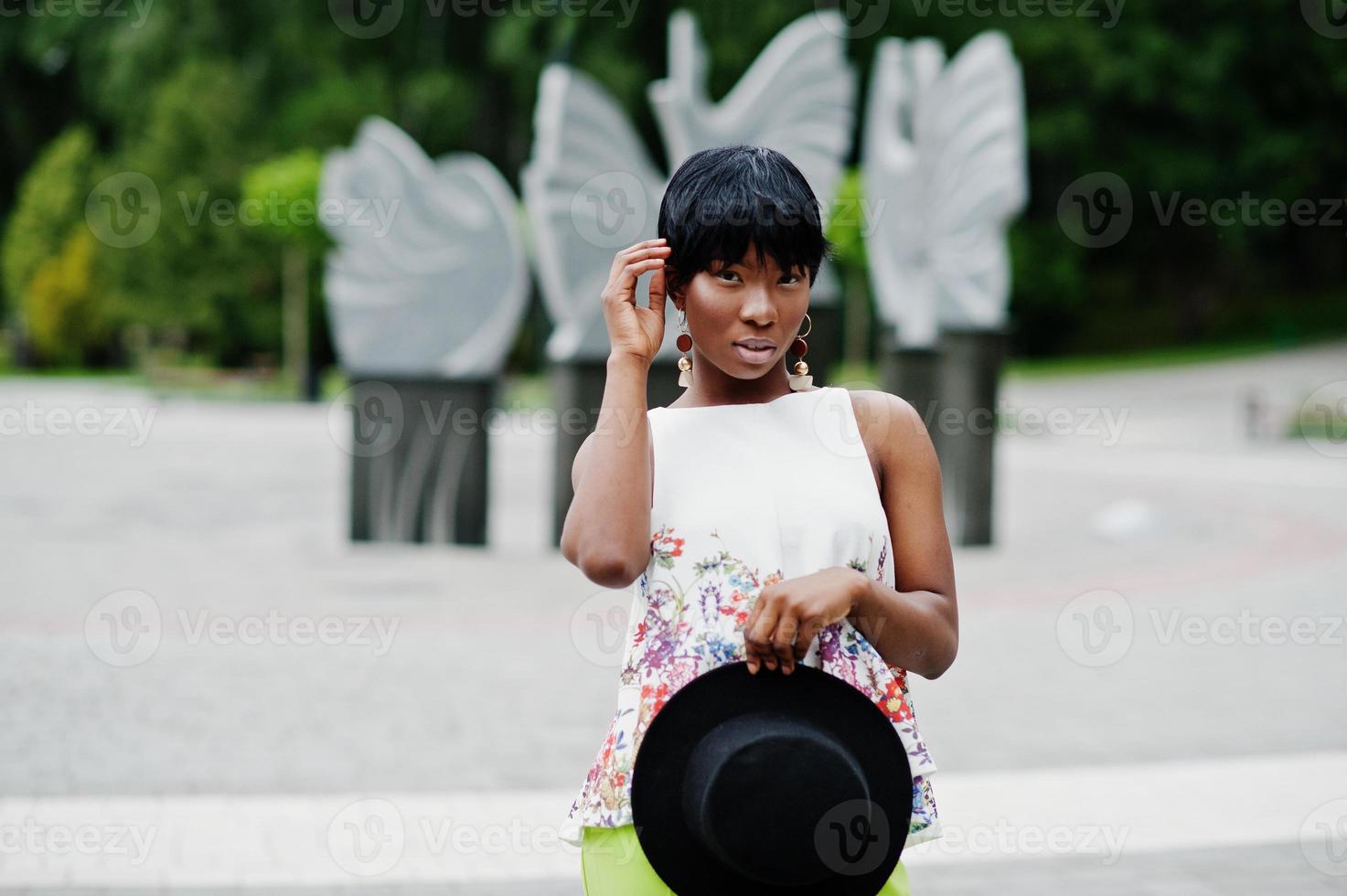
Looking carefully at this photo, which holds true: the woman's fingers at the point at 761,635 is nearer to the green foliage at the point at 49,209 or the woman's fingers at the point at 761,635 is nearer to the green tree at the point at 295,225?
the green tree at the point at 295,225

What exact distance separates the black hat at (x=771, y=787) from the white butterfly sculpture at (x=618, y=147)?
9.53 meters

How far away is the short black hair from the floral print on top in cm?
37

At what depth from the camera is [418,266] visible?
12320mm

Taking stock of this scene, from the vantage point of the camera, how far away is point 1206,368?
3694cm

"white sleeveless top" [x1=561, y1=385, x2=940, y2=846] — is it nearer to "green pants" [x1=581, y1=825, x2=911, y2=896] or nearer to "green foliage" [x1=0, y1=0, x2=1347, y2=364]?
"green pants" [x1=581, y1=825, x2=911, y2=896]

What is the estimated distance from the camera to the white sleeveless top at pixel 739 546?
80.7 inches

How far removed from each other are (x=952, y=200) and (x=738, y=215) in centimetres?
1159

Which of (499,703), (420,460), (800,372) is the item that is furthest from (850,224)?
(800,372)

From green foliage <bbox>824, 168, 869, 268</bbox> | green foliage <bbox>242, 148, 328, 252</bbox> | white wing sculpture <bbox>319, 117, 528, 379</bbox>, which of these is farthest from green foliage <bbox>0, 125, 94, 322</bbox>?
white wing sculpture <bbox>319, 117, 528, 379</bbox>

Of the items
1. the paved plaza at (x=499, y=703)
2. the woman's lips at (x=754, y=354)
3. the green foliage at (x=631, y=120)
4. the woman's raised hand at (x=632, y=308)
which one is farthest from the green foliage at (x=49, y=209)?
A: the woman's lips at (x=754, y=354)

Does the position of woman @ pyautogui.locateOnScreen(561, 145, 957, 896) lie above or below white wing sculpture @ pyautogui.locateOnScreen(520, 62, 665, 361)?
below

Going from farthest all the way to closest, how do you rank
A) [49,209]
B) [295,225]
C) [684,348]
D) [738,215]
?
1. [49,209]
2. [295,225]
3. [684,348]
4. [738,215]

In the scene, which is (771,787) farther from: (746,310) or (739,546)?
(746,310)

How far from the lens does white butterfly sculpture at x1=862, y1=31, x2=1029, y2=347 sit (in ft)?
42.8
